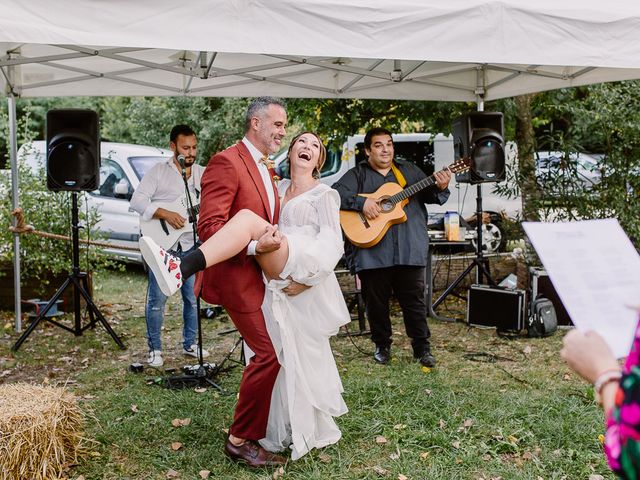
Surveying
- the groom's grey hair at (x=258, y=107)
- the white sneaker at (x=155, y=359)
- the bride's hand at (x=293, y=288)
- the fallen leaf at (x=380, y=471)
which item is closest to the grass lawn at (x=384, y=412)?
the fallen leaf at (x=380, y=471)

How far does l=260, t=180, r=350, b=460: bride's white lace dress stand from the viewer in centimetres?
351

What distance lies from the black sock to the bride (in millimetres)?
88

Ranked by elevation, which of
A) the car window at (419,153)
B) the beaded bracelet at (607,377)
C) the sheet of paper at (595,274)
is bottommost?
the beaded bracelet at (607,377)

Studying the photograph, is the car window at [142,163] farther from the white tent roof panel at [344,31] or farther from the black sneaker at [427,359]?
the black sneaker at [427,359]

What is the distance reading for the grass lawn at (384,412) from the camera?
3.54 metres

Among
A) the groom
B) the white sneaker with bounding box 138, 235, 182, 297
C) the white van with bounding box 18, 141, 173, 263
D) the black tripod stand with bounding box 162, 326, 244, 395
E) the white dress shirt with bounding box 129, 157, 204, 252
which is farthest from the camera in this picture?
the white van with bounding box 18, 141, 173, 263

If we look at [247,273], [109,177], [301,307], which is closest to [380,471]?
[301,307]

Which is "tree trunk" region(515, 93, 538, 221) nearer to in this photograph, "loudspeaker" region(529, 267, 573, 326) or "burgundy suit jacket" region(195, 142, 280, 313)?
"loudspeaker" region(529, 267, 573, 326)

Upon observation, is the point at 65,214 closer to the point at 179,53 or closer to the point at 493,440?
the point at 179,53

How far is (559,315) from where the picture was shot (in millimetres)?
6496

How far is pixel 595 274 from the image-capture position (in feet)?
5.17

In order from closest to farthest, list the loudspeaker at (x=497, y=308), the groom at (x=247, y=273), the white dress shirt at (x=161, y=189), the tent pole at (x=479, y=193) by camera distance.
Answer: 1. the groom at (x=247, y=273)
2. the white dress shirt at (x=161, y=189)
3. the loudspeaker at (x=497, y=308)
4. the tent pole at (x=479, y=193)

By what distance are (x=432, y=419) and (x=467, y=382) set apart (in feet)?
2.71

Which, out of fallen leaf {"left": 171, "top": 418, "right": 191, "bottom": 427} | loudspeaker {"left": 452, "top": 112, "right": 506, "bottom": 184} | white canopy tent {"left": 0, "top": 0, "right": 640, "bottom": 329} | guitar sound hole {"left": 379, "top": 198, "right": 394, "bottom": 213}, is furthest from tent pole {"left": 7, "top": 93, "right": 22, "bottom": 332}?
loudspeaker {"left": 452, "top": 112, "right": 506, "bottom": 184}
